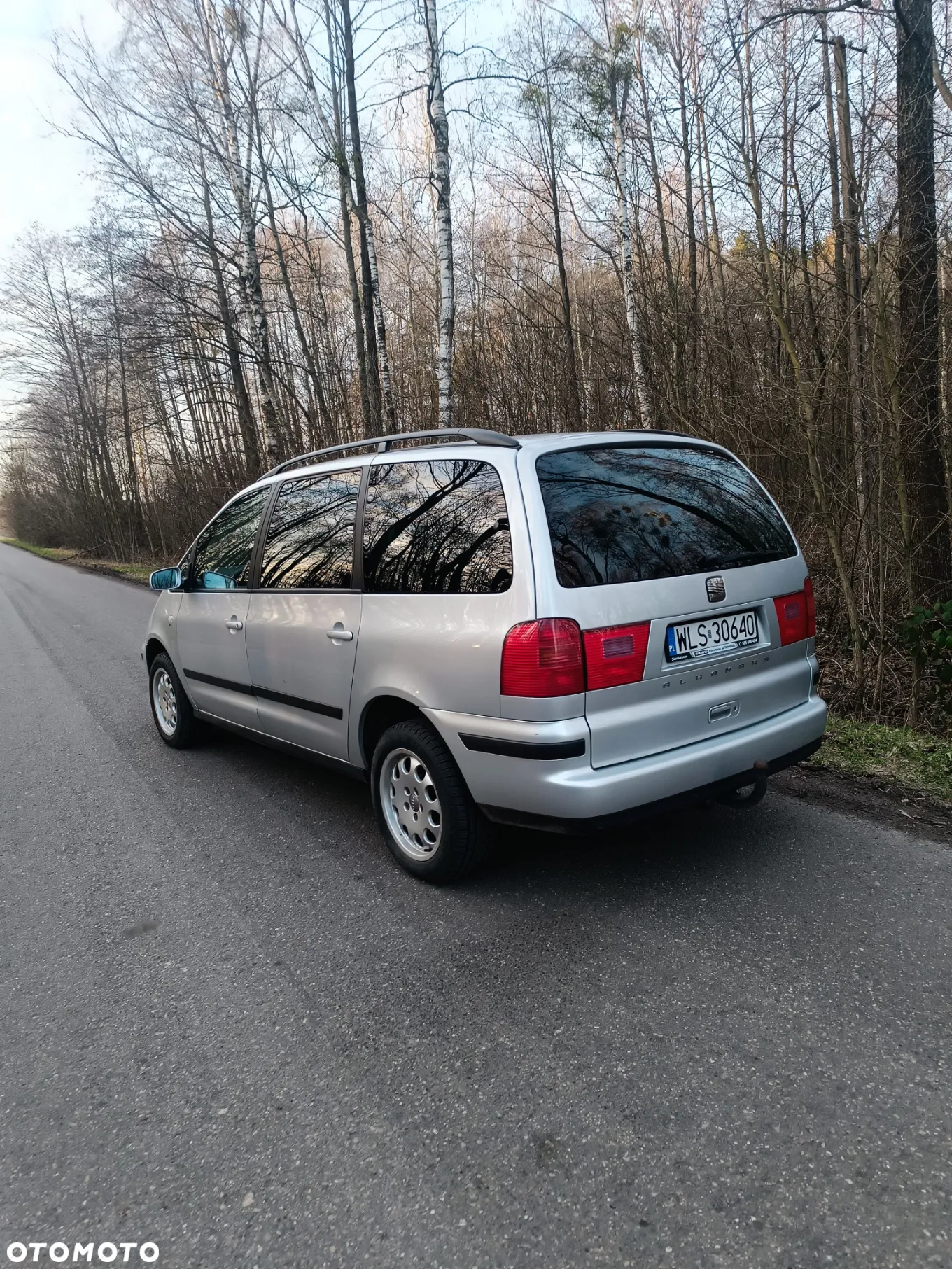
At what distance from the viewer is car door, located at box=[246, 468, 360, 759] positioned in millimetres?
3818

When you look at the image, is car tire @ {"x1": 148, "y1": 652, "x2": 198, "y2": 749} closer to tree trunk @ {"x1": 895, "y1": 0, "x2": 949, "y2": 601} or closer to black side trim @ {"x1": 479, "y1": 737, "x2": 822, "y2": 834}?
black side trim @ {"x1": 479, "y1": 737, "x2": 822, "y2": 834}

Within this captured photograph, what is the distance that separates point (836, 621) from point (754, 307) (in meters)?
2.53

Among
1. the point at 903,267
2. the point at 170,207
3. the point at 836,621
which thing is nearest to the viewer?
the point at 903,267

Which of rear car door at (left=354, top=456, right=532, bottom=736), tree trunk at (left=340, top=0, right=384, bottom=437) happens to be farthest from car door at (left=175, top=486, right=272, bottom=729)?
tree trunk at (left=340, top=0, right=384, bottom=437)

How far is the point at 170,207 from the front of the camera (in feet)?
46.1

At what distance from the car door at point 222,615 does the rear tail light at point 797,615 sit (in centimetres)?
283

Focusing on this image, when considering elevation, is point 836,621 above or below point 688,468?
below

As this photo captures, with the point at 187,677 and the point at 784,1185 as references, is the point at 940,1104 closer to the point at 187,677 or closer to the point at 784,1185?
the point at 784,1185

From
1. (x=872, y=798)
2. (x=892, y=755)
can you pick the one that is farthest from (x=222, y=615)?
(x=892, y=755)

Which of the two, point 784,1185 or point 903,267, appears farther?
point 903,267

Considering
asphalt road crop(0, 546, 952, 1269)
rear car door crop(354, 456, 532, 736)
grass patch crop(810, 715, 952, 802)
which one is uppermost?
rear car door crop(354, 456, 532, 736)

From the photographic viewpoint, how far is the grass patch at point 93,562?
2303 centimetres

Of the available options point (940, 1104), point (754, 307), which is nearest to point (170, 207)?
point (754, 307)

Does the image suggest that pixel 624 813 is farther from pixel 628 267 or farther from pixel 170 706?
pixel 628 267
